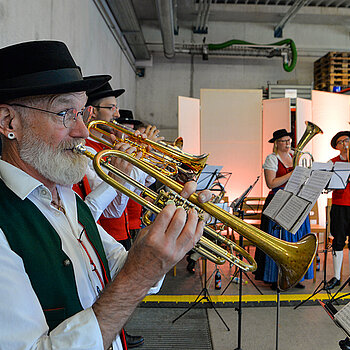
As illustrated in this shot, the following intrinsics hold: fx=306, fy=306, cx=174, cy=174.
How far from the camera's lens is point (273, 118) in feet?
23.8

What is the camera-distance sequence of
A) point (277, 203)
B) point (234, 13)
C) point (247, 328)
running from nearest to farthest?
point (277, 203), point (247, 328), point (234, 13)

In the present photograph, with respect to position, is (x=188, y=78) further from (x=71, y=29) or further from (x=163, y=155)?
(x=163, y=155)

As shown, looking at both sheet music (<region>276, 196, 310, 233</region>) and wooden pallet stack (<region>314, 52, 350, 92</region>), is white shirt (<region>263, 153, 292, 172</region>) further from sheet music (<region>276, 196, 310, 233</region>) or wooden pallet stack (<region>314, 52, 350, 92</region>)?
wooden pallet stack (<region>314, 52, 350, 92</region>)

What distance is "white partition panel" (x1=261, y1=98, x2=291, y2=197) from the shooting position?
7141 mm

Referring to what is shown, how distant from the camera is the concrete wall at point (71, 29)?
270 centimetres

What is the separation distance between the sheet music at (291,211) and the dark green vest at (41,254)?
6.53ft

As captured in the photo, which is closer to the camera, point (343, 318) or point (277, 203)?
point (343, 318)

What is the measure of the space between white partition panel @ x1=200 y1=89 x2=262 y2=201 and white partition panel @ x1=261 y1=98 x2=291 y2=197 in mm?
191

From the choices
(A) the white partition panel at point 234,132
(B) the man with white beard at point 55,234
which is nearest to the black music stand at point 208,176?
(B) the man with white beard at point 55,234

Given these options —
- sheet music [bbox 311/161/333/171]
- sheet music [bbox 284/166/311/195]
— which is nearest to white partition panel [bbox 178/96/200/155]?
sheet music [bbox 311/161/333/171]

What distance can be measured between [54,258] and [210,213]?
2.00ft

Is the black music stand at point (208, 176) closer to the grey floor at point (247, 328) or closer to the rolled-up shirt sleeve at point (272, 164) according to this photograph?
the rolled-up shirt sleeve at point (272, 164)

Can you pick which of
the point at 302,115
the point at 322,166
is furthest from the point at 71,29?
the point at 302,115

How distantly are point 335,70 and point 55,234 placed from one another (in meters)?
10.1
